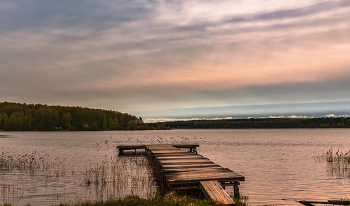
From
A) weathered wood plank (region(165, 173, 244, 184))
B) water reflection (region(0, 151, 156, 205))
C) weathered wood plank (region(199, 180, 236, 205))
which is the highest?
weathered wood plank (region(165, 173, 244, 184))

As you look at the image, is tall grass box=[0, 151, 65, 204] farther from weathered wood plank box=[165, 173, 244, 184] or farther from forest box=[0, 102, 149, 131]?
forest box=[0, 102, 149, 131]

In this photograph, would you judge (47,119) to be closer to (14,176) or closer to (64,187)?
(14,176)

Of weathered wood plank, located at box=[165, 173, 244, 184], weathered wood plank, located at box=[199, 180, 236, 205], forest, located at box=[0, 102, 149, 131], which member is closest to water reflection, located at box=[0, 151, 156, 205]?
Result: weathered wood plank, located at box=[165, 173, 244, 184]

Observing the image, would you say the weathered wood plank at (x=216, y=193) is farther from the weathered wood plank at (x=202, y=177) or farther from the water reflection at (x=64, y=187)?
the water reflection at (x=64, y=187)

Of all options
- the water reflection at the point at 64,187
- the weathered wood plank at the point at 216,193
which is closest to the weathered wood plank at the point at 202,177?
the weathered wood plank at the point at 216,193

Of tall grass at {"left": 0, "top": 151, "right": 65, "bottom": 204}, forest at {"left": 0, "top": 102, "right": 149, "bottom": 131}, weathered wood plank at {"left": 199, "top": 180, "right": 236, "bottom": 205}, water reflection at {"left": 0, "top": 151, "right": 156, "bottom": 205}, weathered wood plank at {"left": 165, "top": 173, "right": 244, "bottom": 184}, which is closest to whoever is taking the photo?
weathered wood plank at {"left": 199, "top": 180, "right": 236, "bottom": 205}

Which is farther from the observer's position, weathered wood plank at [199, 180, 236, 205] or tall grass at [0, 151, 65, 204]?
tall grass at [0, 151, 65, 204]

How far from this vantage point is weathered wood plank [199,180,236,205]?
9273 mm

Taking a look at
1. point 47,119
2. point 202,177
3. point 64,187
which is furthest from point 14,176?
point 47,119

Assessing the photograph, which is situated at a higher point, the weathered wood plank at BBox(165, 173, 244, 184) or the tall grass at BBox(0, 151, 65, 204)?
the weathered wood plank at BBox(165, 173, 244, 184)

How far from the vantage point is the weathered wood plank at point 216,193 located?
9273 mm

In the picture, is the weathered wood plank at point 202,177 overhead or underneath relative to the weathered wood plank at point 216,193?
overhead

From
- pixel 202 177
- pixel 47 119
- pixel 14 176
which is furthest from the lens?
pixel 47 119

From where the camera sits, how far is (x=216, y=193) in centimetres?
1016
